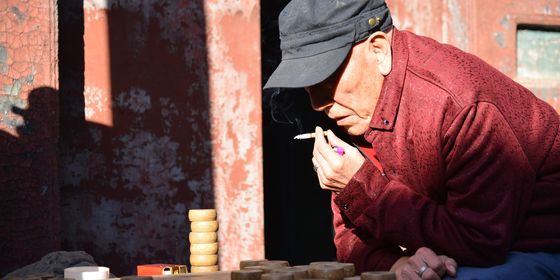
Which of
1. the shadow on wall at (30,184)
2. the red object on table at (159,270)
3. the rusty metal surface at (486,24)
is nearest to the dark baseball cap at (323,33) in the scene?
the red object on table at (159,270)

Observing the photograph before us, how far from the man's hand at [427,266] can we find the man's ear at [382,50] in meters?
0.57

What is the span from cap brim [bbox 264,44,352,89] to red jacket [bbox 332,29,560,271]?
0.18 metres

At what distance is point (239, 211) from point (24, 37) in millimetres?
1614

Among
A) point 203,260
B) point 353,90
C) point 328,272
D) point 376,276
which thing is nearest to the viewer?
point 376,276

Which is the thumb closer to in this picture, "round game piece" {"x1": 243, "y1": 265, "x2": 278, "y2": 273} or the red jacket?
the red jacket

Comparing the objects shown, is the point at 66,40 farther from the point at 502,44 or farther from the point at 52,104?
the point at 502,44

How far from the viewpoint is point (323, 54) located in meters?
2.86

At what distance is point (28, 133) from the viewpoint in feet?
16.2

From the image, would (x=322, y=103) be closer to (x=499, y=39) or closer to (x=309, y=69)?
(x=309, y=69)

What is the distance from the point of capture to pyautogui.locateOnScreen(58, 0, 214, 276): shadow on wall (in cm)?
534

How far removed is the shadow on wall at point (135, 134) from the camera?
534 cm

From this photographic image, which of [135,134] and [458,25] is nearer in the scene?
[135,134]

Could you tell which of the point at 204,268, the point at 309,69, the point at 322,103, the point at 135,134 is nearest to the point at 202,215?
the point at 204,268

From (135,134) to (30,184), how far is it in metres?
0.76
